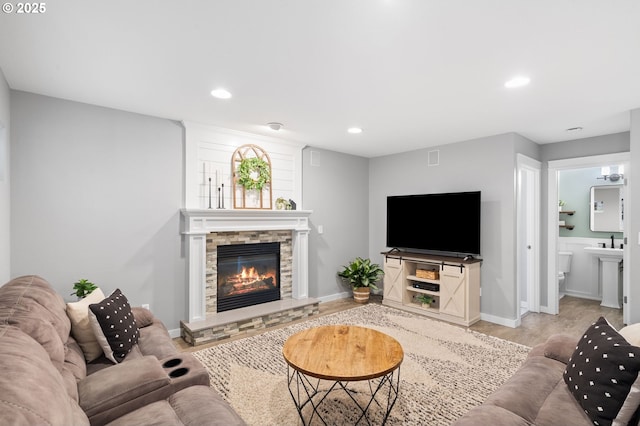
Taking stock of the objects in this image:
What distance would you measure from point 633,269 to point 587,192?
3.26m

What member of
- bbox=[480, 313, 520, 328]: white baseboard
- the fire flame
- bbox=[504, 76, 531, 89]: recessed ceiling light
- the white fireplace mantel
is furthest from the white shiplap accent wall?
bbox=[480, 313, 520, 328]: white baseboard

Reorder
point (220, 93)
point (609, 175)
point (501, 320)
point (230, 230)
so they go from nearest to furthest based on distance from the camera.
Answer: point (220, 93)
point (230, 230)
point (501, 320)
point (609, 175)

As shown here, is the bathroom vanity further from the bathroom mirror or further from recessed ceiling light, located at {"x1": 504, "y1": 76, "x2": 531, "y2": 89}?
recessed ceiling light, located at {"x1": 504, "y1": 76, "x2": 531, "y2": 89}

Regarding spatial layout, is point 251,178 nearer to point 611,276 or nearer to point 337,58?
point 337,58

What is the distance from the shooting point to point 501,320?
4.25 meters

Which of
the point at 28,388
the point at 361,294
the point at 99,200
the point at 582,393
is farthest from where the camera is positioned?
the point at 361,294

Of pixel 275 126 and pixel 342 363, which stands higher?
pixel 275 126

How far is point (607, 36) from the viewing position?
1953 mm

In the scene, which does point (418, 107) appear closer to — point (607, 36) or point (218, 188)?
point (607, 36)

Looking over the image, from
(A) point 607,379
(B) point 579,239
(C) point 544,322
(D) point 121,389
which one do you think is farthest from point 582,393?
(B) point 579,239

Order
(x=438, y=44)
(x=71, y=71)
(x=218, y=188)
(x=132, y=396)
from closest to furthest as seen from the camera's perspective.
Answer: (x=132, y=396), (x=438, y=44), (x=71, y=71), (x=218, y=188)

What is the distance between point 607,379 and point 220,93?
3.19 metres

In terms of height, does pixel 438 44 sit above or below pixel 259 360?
above

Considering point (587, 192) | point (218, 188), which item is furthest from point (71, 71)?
point (587, 192)
